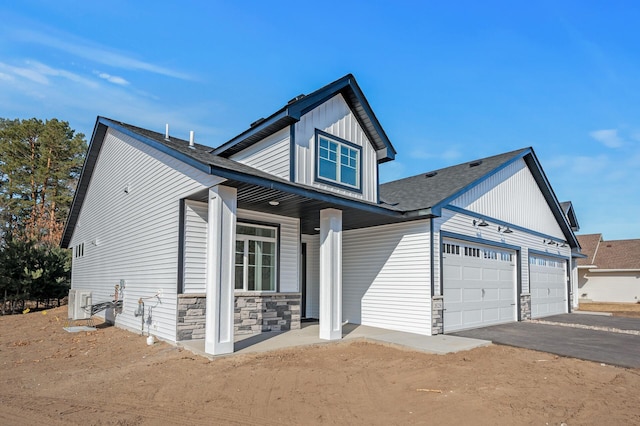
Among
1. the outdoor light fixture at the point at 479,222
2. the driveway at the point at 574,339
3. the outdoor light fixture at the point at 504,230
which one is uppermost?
the outdoor light fixture at the point at 479,222

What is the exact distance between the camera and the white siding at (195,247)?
28.4 ft

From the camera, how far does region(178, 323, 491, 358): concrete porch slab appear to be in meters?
8.09

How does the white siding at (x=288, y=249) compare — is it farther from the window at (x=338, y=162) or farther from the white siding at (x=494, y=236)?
the white siding at (x=494, y=236)

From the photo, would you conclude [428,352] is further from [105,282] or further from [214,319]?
[105,282]

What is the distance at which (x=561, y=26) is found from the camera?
10.7 meters

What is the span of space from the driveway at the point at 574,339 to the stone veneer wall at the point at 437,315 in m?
0.59

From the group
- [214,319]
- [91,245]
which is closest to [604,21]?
[214,319]

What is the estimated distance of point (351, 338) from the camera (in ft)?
31.6

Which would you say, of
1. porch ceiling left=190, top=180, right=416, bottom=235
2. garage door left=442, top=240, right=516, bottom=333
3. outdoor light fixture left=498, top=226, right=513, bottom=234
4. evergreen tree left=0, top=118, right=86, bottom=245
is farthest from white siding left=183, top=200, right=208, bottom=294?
evergreen tree left=0, top=118, right=86, bottom=245

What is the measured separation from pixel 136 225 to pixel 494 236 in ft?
36.8

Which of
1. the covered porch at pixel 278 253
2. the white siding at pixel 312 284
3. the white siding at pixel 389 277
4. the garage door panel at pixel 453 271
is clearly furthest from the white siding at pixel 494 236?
the white siding at pixel 312 284

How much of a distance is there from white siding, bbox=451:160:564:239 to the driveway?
12.2 ft

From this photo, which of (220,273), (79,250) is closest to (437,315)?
(220,273)

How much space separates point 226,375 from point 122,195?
8.08 metres
